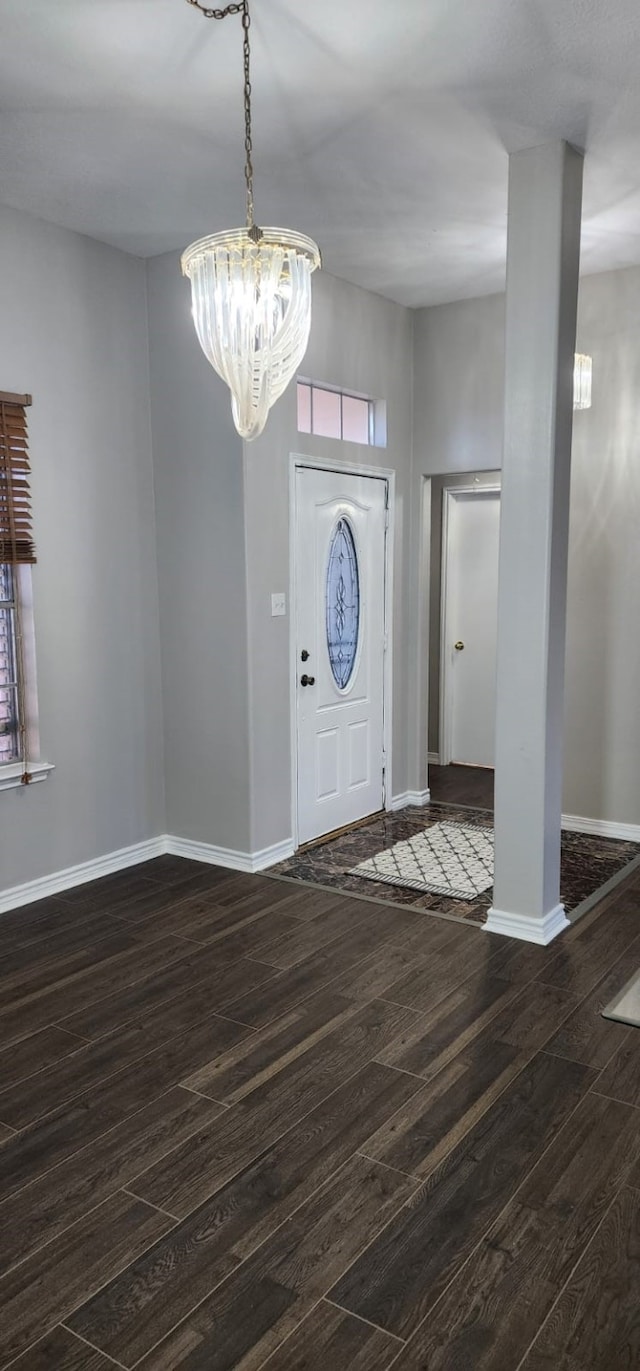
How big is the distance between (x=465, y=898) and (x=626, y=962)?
2.76 feet

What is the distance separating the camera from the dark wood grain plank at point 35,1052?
9.09 ft

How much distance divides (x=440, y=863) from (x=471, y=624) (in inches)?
107

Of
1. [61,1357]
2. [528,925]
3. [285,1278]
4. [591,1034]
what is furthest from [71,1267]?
[528,925]

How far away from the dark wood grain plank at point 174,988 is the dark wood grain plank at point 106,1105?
22cm

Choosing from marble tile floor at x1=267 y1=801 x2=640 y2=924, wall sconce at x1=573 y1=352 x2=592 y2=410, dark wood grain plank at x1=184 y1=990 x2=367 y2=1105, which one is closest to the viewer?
dark wood grain plank at x1=184 y1=990 x2=367 y2=1105

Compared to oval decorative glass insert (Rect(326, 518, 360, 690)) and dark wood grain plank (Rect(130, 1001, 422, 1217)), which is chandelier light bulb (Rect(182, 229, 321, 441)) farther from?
oval decorative glass insert (Rect(326, 518, 360, 690))

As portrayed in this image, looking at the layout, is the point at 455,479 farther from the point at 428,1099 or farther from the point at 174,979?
the point at 428,1099

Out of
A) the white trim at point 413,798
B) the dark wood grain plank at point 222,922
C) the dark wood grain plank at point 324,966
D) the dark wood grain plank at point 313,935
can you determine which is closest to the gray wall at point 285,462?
the dark wood grain plank at point 222,922

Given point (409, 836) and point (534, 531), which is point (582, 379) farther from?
point (409, 836)

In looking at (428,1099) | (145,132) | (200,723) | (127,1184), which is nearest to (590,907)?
(428,1099)

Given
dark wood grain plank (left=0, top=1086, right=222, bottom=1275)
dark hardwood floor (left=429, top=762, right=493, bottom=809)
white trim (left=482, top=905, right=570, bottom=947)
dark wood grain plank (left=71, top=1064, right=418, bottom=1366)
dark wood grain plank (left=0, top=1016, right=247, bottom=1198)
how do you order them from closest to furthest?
1. dark wood grain plank (left=71, top=1064, right=418, bottom=1366)
2. dark wood grain plank (left=0, top=1086, right=222, bottom=1275)
3. dark wood grain plank (left=0, top=1016, right=247, bottom=1198)
4. white trim (left=482, top=905, right=570, bottom=947)
5. dark hardwood floor (left=429, top=762, right=493, bottom=809)

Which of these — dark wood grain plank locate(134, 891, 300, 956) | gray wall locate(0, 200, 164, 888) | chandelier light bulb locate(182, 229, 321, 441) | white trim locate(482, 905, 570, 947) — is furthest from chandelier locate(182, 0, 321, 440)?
white trim locate(482, 905, 570, 947)

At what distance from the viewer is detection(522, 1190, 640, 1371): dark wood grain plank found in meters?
1.75

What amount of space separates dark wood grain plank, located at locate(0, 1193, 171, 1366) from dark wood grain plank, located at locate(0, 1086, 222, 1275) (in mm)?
41
